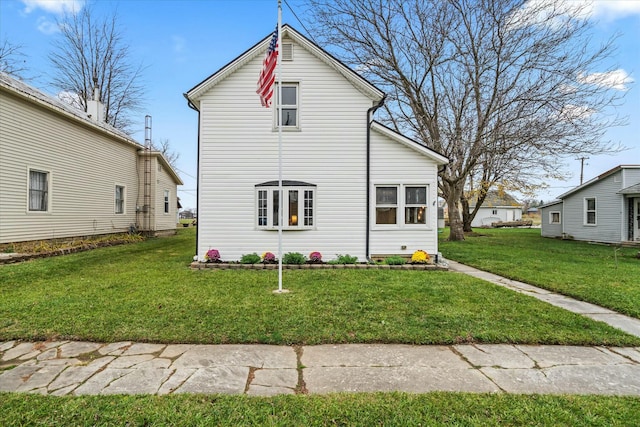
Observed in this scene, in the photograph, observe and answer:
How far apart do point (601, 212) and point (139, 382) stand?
2317 cm

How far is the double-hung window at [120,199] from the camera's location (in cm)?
1644

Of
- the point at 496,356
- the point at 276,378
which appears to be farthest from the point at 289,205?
the point at 496,356

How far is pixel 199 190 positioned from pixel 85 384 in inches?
281

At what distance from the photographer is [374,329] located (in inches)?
161

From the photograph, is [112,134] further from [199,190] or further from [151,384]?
[151,384]

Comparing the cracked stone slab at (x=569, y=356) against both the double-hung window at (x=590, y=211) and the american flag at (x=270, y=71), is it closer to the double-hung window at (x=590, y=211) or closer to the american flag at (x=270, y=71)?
the american flag at (x=270, y=71)

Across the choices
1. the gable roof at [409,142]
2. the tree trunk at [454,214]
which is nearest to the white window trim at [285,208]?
the gable roof at [409,142]

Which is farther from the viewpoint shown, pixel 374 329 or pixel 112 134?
pixel 112 134

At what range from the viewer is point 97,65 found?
22859mm

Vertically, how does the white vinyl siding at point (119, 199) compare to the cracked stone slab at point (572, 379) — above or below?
above

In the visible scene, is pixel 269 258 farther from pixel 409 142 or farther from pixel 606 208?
pixel 606 208

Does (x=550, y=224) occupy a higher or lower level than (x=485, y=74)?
lower

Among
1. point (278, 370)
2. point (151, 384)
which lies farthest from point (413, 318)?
point (151, 384)

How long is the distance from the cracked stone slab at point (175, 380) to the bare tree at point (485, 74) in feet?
49.2
